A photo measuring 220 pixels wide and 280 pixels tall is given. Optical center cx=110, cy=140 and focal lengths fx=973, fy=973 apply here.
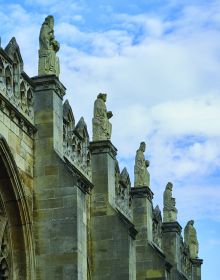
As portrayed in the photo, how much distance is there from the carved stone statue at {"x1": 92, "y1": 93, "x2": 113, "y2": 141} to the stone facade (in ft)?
0.15

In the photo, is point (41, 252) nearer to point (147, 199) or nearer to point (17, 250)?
point (17, 250)

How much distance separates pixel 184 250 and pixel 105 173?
14033mm

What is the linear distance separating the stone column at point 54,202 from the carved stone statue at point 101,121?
16.0ft

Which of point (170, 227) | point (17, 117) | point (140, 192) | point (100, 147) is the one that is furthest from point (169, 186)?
point (17, 117)

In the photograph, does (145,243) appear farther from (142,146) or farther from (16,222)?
(16,222)

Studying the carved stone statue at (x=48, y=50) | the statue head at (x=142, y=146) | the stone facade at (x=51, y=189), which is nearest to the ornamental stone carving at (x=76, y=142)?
the stone facade at (x=51, y=189)

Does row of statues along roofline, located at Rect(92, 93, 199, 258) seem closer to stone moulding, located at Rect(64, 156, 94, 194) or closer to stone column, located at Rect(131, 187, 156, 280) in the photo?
stone column, located at Rect(131, 187, 156, 280)

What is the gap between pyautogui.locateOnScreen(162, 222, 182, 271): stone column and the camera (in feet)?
131

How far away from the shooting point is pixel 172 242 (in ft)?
131

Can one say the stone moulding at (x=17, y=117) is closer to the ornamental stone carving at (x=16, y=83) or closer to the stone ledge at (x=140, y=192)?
the ornamental stone carving at (x=16, y=83)

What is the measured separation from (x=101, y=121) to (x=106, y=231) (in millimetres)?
3631

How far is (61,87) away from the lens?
85.9ft

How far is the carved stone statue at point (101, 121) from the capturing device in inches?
1206

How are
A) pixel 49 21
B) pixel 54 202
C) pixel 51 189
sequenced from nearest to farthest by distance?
pixel 54 202 < pixel 51 189 < pixel 49 21
